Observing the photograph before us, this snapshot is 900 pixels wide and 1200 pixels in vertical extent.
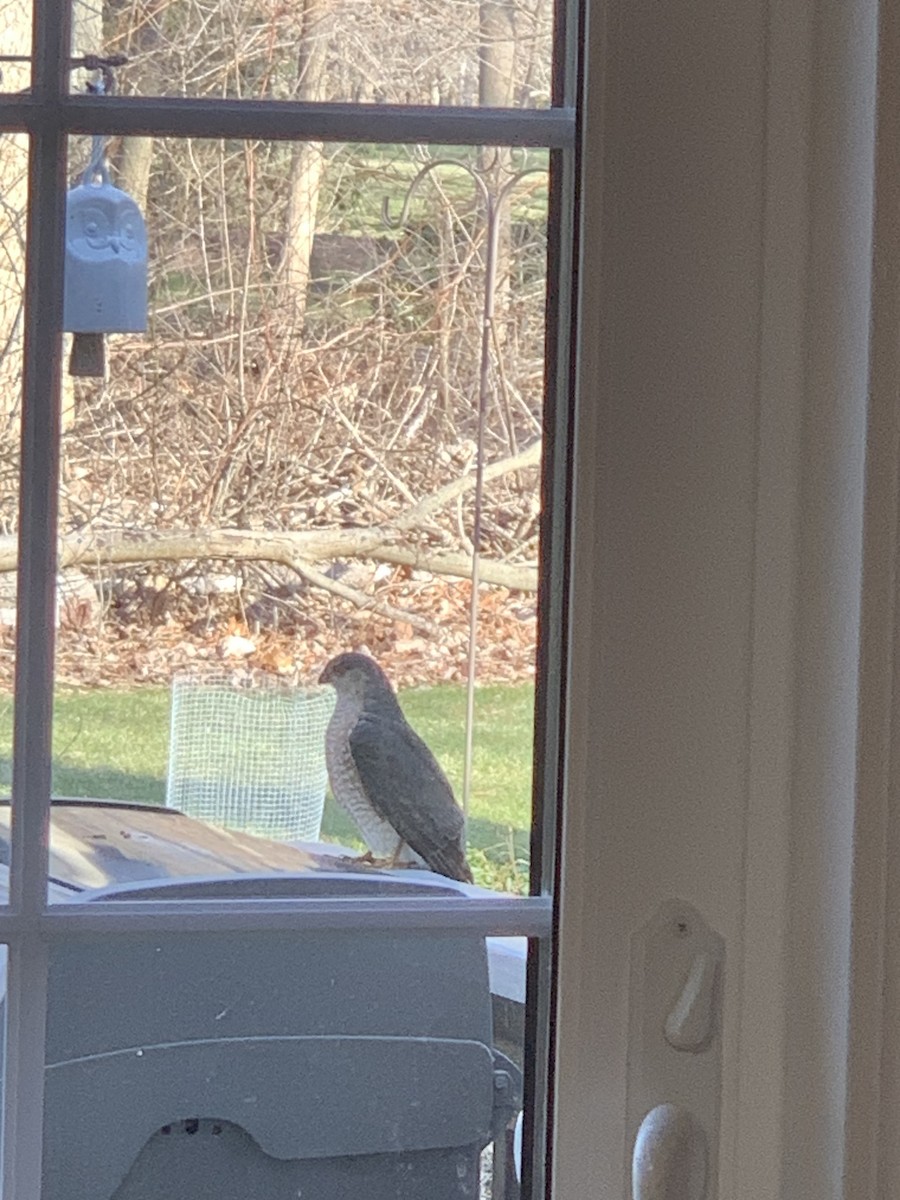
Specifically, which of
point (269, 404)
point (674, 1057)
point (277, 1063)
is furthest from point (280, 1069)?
point (269, 404)

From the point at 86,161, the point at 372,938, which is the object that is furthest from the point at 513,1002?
the point at 86,161

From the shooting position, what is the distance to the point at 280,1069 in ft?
2.69

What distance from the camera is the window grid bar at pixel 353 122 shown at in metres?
0.78

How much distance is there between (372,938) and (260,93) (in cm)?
50

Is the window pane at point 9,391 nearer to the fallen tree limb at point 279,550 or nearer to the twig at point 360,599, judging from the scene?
the fallen tree limb at point 279,550

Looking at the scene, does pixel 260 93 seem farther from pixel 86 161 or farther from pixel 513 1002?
pixel 513 1002

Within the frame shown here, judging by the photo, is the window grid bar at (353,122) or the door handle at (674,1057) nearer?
the door handle at (674,1057)

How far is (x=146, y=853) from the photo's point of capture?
0.80 m

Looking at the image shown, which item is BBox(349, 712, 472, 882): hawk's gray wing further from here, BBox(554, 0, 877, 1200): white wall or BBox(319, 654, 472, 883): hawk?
BBox(554, 0, 877, 1200): white wall

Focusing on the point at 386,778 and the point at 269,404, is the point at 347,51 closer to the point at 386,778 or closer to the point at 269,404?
the point at 269,404

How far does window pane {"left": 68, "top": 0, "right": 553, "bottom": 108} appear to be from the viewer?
774mm

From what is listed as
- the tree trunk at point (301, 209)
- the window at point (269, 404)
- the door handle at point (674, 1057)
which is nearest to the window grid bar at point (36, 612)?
the window at point (269, 404)

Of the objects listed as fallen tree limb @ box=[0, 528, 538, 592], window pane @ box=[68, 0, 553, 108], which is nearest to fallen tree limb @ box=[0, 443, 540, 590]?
fallen tree limb @ box=[0, 528, 538, 592]

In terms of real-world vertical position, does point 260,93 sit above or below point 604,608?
above
